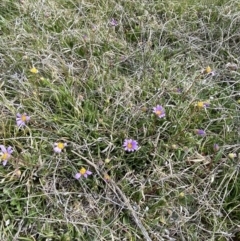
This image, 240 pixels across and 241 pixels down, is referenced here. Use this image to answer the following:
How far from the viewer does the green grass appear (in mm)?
1356

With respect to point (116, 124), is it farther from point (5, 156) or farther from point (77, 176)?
point (5, 156)

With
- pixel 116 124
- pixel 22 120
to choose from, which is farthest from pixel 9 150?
pixel 116 124

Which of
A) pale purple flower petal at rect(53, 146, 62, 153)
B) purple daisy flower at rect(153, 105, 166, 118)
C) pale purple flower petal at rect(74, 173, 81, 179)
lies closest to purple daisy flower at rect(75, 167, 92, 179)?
pale purple flower petal at rect(74, 173, 81, 179)

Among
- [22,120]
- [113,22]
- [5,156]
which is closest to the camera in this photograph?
[5,156]

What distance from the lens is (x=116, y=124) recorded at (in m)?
1.56

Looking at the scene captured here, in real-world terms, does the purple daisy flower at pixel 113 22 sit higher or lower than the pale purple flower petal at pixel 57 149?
higher

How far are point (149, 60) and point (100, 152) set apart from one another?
0.54 meters

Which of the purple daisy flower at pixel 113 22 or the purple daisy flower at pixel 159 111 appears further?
the purple daisy flower at pixel 113 22

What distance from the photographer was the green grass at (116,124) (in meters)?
1.36

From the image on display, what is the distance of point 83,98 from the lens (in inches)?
64.3

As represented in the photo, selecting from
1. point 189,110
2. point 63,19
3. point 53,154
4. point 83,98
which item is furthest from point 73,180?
point 63,19

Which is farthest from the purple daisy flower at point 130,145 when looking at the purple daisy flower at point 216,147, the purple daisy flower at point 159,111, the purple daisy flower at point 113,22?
the purple daisy flower at point 113,22

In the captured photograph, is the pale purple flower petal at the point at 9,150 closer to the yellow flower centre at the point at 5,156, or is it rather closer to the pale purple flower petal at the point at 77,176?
the yellow flower centre at the point at 5,156

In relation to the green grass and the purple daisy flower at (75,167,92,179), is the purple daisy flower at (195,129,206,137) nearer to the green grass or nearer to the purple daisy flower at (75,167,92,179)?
the green grass
